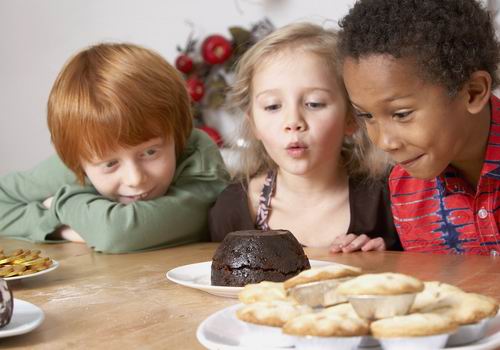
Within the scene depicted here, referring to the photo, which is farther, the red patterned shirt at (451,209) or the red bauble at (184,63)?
the red bauble at (184,63)

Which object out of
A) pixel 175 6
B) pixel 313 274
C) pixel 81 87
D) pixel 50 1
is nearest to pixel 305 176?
pixel 81 87

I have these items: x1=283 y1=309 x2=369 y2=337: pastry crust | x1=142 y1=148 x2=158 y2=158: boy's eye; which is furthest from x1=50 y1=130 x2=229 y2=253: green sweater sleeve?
x1=283 y1=309 x2=369 y2=337: pastry crust

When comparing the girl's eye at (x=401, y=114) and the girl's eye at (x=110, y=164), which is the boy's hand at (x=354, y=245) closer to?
the girl's eye at (x=401, y=114)

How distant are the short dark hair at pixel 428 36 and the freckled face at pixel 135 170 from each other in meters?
0.61

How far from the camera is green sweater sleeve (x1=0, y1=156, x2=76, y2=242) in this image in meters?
1.98

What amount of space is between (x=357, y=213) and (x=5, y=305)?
114 cm

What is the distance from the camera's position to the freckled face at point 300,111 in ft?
5.83

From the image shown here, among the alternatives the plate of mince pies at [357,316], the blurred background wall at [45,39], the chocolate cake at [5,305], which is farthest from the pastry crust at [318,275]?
the blurred background wall at [45,39]

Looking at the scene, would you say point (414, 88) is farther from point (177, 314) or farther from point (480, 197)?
point (177, 314)

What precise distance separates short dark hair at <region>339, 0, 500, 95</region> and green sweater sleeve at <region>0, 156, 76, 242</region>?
3.24 ft

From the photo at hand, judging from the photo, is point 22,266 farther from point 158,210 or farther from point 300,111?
point 300,111

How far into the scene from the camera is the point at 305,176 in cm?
191

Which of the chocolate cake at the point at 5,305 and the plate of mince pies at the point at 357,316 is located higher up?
the plate of mince pies at the point at 357,316

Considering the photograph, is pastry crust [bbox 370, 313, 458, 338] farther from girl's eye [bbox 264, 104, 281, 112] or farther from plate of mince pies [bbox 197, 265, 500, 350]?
girl's eye [bbox 264, 104, 281, 112]
